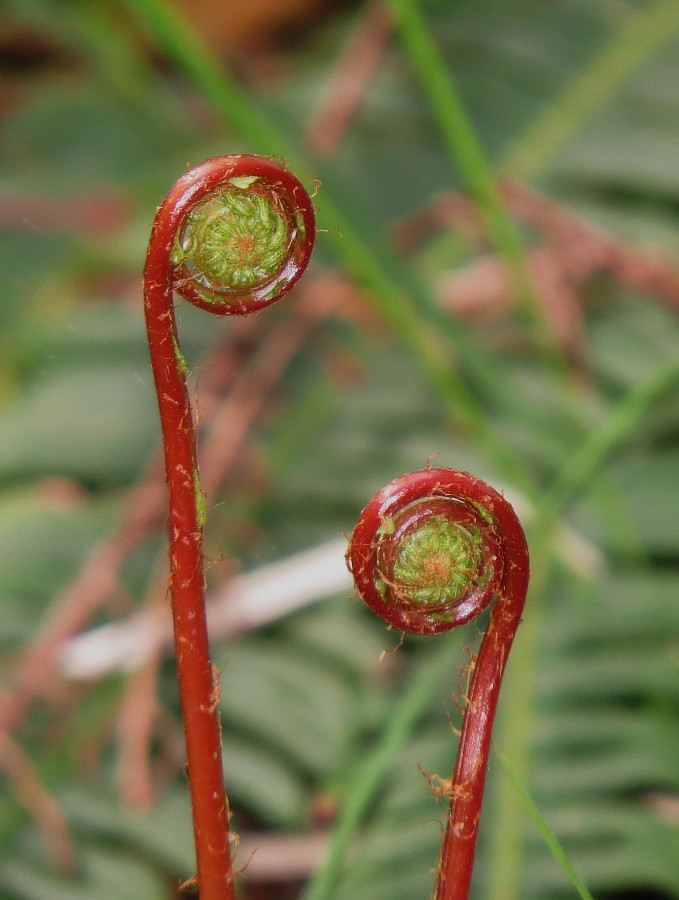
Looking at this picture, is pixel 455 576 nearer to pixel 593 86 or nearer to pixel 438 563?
pixel 438 563

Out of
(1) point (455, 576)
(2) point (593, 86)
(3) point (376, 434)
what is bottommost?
(1) point (455, 576)

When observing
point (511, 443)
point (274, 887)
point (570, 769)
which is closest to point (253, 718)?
point (274, 887)

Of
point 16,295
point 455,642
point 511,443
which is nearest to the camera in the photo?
point 455,642

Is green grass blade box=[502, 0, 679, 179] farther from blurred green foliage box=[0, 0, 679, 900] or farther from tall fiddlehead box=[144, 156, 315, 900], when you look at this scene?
tall fiddlehead box=[144, 156, 315, 900]

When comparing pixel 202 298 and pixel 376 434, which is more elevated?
pixel 376 434

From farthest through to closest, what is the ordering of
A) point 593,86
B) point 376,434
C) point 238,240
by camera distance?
1. point 593,86
2. point 376,434
3. point 238,240

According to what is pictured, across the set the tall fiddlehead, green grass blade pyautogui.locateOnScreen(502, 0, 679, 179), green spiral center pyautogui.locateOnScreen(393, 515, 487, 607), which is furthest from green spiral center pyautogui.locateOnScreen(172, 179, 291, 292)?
green grass blade pyautogui.locateOnScreen(502, 0, 679, 179)

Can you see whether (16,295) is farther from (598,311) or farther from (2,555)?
(598,311)

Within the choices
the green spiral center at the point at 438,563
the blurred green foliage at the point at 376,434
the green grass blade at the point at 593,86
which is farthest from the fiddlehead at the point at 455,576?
the green grass blade at the point at 593,86

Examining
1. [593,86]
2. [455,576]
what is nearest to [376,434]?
[593,86]
